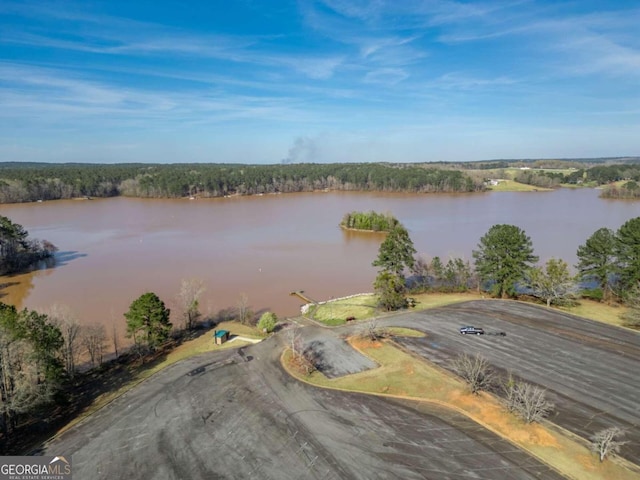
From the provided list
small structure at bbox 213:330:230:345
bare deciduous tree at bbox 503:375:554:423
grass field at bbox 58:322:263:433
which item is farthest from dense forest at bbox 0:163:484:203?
bare deciduous tree at bbox 503:375:554:423

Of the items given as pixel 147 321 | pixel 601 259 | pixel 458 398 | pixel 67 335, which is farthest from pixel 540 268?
pixel 67 335

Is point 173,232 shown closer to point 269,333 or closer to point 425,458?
point 269,333

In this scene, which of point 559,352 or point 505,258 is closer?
point 559,352

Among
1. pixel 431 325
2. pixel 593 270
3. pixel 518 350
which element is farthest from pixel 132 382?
pixel 593 270

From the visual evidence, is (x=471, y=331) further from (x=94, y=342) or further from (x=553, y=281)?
(x=94, y=342)

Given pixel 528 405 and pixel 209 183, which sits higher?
pixel 209 183
